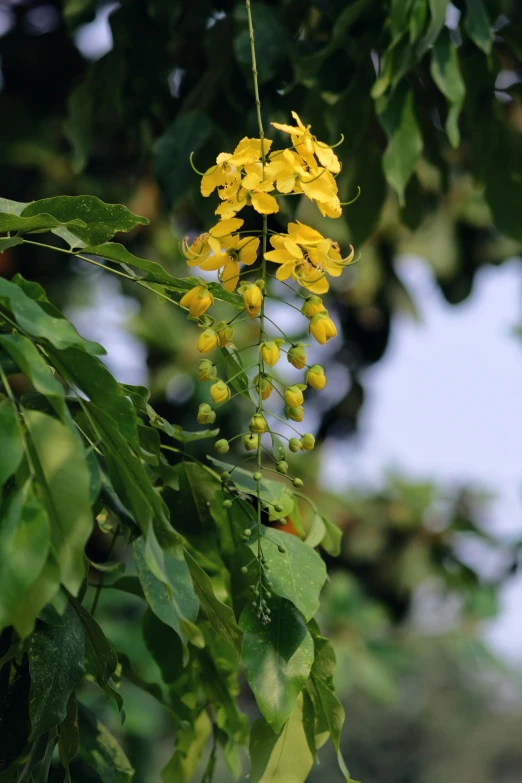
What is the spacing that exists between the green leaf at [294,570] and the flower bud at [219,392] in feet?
0.32

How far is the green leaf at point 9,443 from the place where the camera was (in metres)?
0.50

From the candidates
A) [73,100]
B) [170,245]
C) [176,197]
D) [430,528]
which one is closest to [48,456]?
[176,197]

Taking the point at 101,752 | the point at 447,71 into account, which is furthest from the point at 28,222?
the point at 447,71

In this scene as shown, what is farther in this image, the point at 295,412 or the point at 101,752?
the point at 101,752

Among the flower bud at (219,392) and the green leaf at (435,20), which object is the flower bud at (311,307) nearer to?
the flower bud at (219,392)

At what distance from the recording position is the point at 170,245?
8.79 ft

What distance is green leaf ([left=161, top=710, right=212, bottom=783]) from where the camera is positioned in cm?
91

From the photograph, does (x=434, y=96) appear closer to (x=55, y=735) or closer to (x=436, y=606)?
(x=55, y=735)

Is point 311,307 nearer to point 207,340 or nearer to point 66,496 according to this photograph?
point 207,340

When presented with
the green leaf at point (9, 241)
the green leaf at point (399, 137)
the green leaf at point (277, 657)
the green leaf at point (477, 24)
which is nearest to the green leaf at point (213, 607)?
the green leaf at point (277, 657)

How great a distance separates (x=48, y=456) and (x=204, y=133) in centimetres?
72

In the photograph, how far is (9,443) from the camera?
517 millimetres

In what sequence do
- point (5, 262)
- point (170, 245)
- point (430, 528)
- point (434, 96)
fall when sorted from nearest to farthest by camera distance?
point (434, 96)
point (5, 262)
point (170, 245)
point (430, 528)

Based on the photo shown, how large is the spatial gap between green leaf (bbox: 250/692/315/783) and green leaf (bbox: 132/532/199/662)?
0.15 meters
